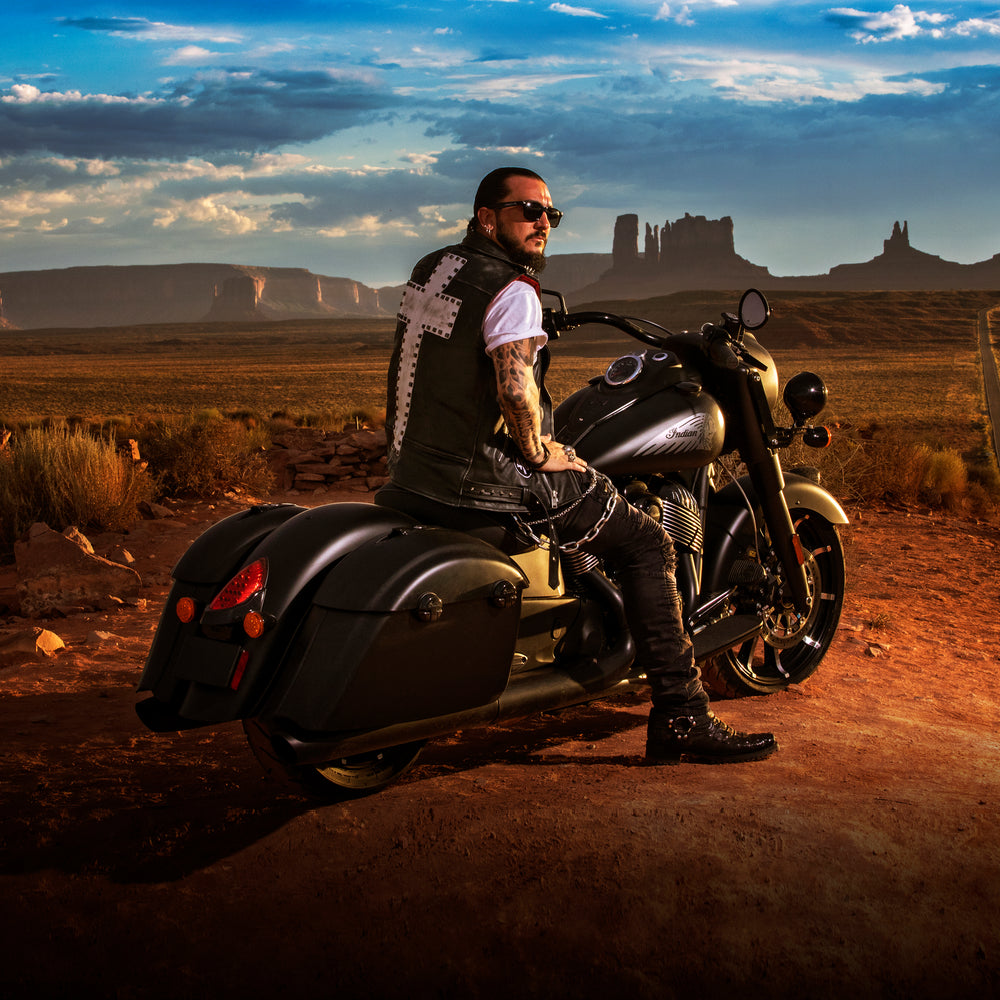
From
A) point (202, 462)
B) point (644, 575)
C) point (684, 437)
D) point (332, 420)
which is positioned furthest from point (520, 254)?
point (332, 420)

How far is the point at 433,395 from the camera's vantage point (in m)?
3.16

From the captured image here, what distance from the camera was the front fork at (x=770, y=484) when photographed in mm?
4277

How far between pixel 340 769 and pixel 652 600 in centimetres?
128

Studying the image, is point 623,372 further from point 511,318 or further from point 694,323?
point 694,323

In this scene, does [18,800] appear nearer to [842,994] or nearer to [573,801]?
[573,801]

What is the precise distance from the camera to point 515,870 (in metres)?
2.74

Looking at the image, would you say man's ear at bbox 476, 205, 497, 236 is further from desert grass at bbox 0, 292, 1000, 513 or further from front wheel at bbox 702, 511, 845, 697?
desert grass at bbox 0, 292, 1000, 513

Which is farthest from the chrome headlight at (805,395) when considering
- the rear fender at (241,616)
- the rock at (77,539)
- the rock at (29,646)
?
the rock at (77,539)

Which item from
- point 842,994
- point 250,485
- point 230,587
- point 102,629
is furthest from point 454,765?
point 250,485

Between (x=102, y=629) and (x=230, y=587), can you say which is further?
(x=102, y=629)

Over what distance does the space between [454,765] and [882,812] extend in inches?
63.4

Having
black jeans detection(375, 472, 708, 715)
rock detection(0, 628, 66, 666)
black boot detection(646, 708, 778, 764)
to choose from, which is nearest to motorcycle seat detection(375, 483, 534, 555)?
black jeans detection(375, 472, 708, 715)

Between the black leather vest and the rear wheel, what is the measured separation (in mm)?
962

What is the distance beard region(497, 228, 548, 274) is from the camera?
3.26 meters
